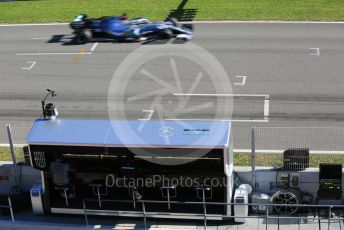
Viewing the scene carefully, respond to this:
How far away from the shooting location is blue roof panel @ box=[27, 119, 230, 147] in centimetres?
1694

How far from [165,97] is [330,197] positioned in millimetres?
8977

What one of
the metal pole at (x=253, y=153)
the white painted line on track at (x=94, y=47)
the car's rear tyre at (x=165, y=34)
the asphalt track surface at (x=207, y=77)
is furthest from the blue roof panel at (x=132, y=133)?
the car's rear tyre at (x=165, y=34)

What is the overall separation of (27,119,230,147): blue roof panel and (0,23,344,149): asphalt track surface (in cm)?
427

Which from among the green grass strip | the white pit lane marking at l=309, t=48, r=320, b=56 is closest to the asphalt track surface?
the white pit lane marking at l=309, t=48, r=320, b=56

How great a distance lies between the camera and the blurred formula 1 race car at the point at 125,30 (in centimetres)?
3002

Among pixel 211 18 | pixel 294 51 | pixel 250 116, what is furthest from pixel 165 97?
pixel 211 18

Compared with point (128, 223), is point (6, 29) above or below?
above

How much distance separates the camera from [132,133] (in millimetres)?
17328

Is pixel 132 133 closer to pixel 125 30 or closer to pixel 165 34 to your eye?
pixel 165 34

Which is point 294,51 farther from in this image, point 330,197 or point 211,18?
point 330,197

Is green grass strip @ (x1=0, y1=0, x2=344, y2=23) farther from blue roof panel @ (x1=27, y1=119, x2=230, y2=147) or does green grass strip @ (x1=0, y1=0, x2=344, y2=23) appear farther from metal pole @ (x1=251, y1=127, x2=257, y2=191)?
blue roof panel @ (x1=27, y1=119, x2=230, y2=147)

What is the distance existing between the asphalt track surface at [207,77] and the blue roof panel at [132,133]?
4.27 metres

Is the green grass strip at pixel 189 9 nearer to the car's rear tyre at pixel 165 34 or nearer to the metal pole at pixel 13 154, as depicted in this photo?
the car's rear tyre at pixel 165 34

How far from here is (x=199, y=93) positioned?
24.8m
